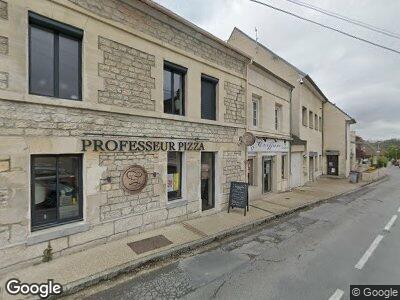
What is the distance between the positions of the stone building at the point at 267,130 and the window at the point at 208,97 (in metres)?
2.19

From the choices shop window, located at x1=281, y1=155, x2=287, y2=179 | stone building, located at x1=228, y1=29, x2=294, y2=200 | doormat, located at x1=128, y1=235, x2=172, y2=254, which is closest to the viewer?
doormat, located at x1=128, y1=235, x2=172, y2=254

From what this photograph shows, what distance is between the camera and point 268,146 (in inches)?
521

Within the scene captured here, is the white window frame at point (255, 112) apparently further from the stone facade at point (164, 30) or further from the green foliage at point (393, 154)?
the green foliage at point (393, 154)

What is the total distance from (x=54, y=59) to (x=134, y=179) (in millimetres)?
3400

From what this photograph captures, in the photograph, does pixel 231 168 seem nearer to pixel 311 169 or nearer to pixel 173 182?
pixel 173 182

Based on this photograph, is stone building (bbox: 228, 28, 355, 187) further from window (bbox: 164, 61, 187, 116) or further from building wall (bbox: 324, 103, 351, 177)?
window (bbox: 164, 61, 187, 116)

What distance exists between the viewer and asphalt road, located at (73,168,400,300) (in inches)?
178

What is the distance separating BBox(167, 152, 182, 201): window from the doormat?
161 cm

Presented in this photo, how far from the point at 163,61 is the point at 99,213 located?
4653 millimetres

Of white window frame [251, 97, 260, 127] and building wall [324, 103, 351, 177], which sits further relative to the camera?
building wall [324, 103, 351, 177]

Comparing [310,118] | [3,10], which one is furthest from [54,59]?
[310,118]

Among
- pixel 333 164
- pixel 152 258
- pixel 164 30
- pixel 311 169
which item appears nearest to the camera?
pixel 152 258

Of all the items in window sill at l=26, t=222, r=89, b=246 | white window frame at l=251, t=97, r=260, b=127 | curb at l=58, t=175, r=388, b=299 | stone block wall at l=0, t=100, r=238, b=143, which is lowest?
curb at l=58, t=175, r=388, b=299

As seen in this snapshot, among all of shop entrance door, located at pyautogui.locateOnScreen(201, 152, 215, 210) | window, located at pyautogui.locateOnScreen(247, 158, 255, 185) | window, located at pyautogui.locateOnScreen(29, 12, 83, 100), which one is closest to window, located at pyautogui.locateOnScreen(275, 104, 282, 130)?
window, located at pyautogui.locateOnScreen(247, 158, 255, 185)
